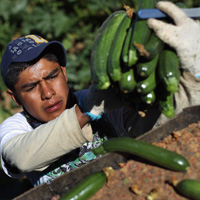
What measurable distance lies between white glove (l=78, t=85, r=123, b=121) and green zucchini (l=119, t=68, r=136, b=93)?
368 millimetres

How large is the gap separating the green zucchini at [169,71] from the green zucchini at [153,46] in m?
0.06

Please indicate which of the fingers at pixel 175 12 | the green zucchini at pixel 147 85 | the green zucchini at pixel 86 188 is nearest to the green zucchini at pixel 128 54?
the green zucchini at pixel 147 85

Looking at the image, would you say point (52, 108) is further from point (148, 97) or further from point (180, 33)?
point (180, 33)

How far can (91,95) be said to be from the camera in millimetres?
2639

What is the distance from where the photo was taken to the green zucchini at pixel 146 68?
6.86 ft

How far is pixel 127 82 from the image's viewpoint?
2.16 m

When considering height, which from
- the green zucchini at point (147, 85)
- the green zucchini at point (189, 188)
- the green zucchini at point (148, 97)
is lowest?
the green zucchini at point (189, 188)

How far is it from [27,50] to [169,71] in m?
1.63

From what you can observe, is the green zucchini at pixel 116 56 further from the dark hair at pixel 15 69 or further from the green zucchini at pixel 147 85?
the dark hair at pixel 15 69

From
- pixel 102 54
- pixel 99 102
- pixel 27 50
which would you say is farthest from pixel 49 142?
pixel 27 50

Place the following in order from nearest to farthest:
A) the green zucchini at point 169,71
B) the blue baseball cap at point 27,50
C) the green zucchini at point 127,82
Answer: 1. the green zucchini at point 169,71
2. the green zucchini at point 127,82
3. the blue baseball cap at point 27,50

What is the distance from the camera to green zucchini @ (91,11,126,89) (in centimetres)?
224

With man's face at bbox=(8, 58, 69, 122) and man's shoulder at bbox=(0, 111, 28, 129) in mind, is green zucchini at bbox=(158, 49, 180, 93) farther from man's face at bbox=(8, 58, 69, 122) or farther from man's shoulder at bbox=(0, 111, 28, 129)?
man's shoulder at bbox=(0, 111, 28, 129)

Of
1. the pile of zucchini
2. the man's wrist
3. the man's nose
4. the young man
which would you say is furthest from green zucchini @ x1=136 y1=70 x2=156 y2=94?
the man's nose
